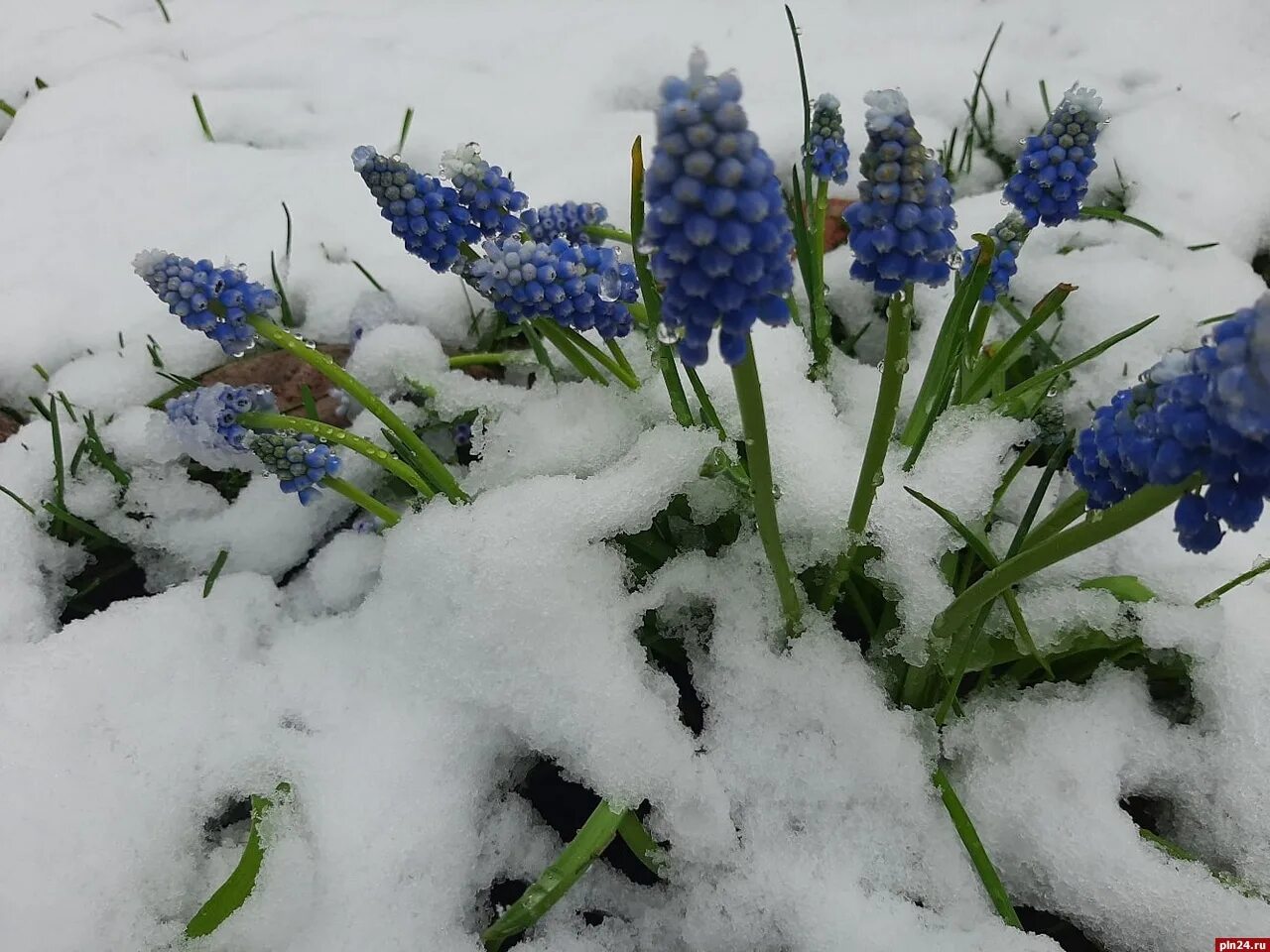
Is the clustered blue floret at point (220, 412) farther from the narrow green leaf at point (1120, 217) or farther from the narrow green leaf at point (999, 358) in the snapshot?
the narrow green leaf at point (1120, 217)

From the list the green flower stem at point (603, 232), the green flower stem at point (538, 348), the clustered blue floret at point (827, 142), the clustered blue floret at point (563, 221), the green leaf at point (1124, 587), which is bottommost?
the green flower stem at point (538, 348)

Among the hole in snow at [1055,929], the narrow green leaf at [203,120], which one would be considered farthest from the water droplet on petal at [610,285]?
the narrow green leaf at [203,120]

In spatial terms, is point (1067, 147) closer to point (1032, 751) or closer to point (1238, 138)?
point (1032, 751)

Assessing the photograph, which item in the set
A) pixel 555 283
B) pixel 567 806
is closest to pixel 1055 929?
pixel 567 806

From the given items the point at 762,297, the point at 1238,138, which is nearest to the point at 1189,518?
the point at 762,297

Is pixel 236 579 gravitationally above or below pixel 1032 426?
below
